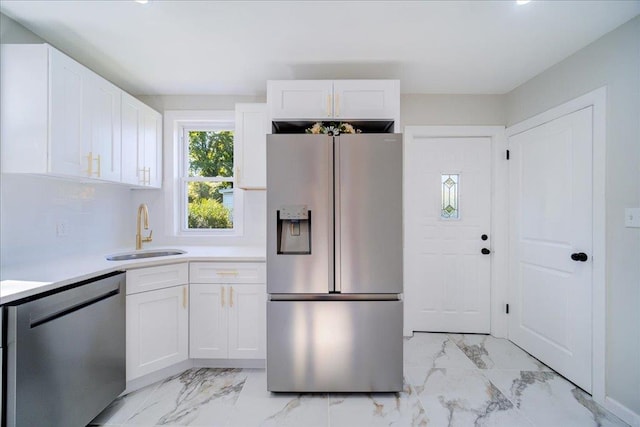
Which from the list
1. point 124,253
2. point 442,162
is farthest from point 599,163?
point 124,253

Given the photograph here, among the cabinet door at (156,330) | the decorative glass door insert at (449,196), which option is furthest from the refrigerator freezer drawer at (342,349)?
the decorative glass door insert at (449,196)

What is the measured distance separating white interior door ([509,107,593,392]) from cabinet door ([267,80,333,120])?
1.84 meters

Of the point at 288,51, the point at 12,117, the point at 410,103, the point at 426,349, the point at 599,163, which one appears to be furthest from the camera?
the point at 410,103

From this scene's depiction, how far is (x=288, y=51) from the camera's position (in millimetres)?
2049

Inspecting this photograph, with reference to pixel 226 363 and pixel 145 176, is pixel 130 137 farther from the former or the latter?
pixel 226 363

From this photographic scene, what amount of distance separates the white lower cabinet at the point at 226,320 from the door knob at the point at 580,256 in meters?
2.32

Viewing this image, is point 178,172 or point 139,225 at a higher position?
point 178,172

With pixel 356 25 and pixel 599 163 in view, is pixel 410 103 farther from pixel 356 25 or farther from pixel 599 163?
pixel 599 163

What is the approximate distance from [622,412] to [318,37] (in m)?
3.07

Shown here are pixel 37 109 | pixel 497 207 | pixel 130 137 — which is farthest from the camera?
pixel 497 207

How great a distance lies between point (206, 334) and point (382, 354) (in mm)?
1358

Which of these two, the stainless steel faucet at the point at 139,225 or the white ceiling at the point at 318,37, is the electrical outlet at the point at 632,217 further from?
the stainless steel faucet at the point at 139,225

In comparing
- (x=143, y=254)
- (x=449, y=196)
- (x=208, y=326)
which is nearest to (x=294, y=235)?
(x=208, y=326)

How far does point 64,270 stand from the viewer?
163cm
